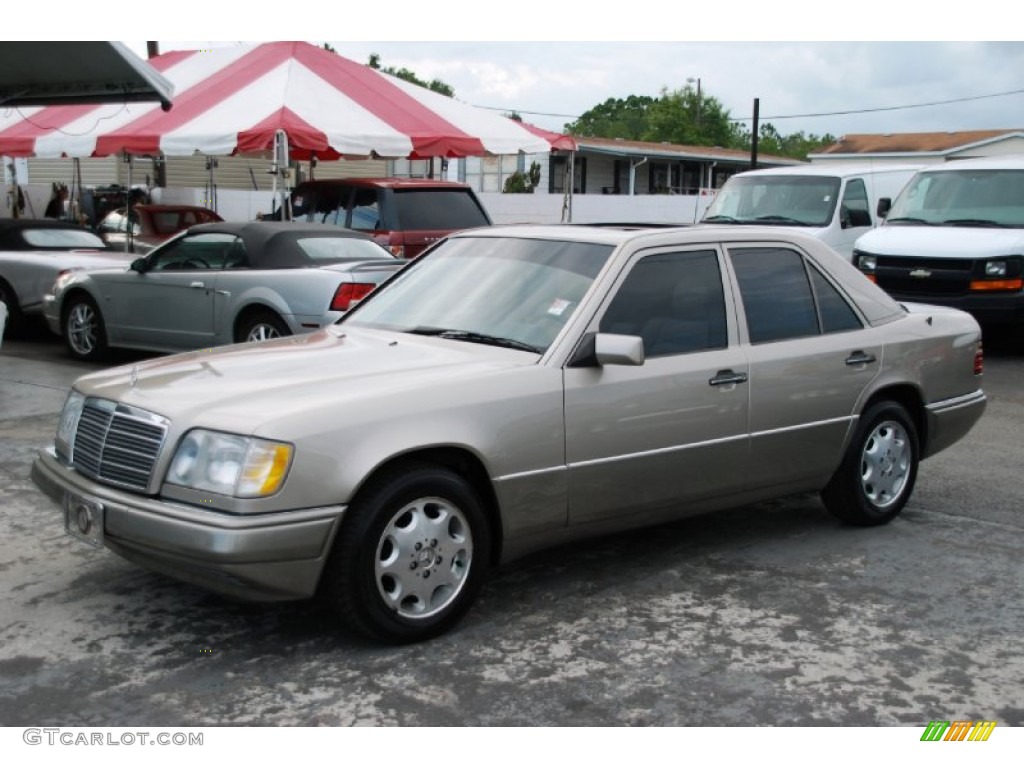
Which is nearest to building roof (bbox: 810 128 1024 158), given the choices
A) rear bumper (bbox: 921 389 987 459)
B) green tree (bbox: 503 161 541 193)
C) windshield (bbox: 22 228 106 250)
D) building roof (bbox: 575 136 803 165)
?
building roof (bbox: 575 136 803 165)

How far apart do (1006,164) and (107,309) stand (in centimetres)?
974

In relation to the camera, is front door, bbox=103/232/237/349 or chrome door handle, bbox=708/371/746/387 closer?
chrome door handle, bbox=708/371/746/387

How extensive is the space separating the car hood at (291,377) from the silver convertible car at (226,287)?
4.51m

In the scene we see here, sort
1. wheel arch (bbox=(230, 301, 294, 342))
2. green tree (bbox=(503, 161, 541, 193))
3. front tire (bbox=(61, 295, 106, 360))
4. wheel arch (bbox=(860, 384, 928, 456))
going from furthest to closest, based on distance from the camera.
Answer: green tree (bbox=(503, 161, 541, 193)) → front tire (bbox=(61, 295, 106, 360)) → wheel arch (bbox=(230, 301, 294, 342)) → wheel arch (bbox=(860, 384, 928, 456))

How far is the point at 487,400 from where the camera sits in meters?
4.45

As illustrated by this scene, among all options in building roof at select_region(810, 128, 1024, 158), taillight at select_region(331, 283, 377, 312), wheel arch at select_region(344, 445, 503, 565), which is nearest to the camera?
wheel arch at select_region(344, 445, 503, 565)

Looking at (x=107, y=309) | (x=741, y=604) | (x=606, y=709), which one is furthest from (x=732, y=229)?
(x=107, y=309)

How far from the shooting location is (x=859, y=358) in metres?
5.76

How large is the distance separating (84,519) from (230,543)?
77 centimetres

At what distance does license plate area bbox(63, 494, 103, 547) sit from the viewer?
13.9 feet

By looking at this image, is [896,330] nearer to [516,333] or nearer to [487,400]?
[516,333]

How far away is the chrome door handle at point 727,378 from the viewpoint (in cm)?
513

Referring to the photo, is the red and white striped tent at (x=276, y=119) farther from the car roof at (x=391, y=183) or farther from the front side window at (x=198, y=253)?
the front side window at (x=198, y=253)
